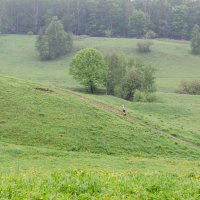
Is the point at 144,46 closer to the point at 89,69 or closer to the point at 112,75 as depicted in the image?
the point at 112,75

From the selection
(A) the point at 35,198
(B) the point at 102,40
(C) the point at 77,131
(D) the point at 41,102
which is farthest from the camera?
(B) the point at 102,40

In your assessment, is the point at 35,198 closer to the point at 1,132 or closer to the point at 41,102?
the point at 1,132

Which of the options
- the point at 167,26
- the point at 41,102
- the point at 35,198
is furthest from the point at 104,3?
the point at 35,198

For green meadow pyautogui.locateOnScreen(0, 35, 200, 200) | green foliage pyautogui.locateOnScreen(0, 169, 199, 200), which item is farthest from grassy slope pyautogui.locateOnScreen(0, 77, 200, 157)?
green foliage pyautogui.locateOnScreen(0, 169, 199, 200)

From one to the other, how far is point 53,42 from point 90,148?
340 feet

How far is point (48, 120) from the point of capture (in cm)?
4269

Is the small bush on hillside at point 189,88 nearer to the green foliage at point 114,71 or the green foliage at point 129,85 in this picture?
the green foliage at point 129,85

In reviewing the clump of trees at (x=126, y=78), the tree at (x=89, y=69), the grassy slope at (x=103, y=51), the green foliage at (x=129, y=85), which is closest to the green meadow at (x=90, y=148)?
the clump of trees at (x=126, y=78)

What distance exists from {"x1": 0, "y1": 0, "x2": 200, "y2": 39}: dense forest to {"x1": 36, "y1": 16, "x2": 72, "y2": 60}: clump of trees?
108ft

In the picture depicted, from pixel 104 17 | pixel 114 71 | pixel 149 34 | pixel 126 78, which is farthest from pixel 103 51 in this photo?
pixel 126 78

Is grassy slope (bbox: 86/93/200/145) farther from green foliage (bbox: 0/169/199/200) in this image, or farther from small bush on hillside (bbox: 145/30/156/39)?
small bush on hillside (bbox: 145/30/156/39)

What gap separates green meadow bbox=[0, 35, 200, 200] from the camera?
12.5 meters

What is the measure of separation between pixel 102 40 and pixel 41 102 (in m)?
106

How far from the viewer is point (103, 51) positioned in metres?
131
